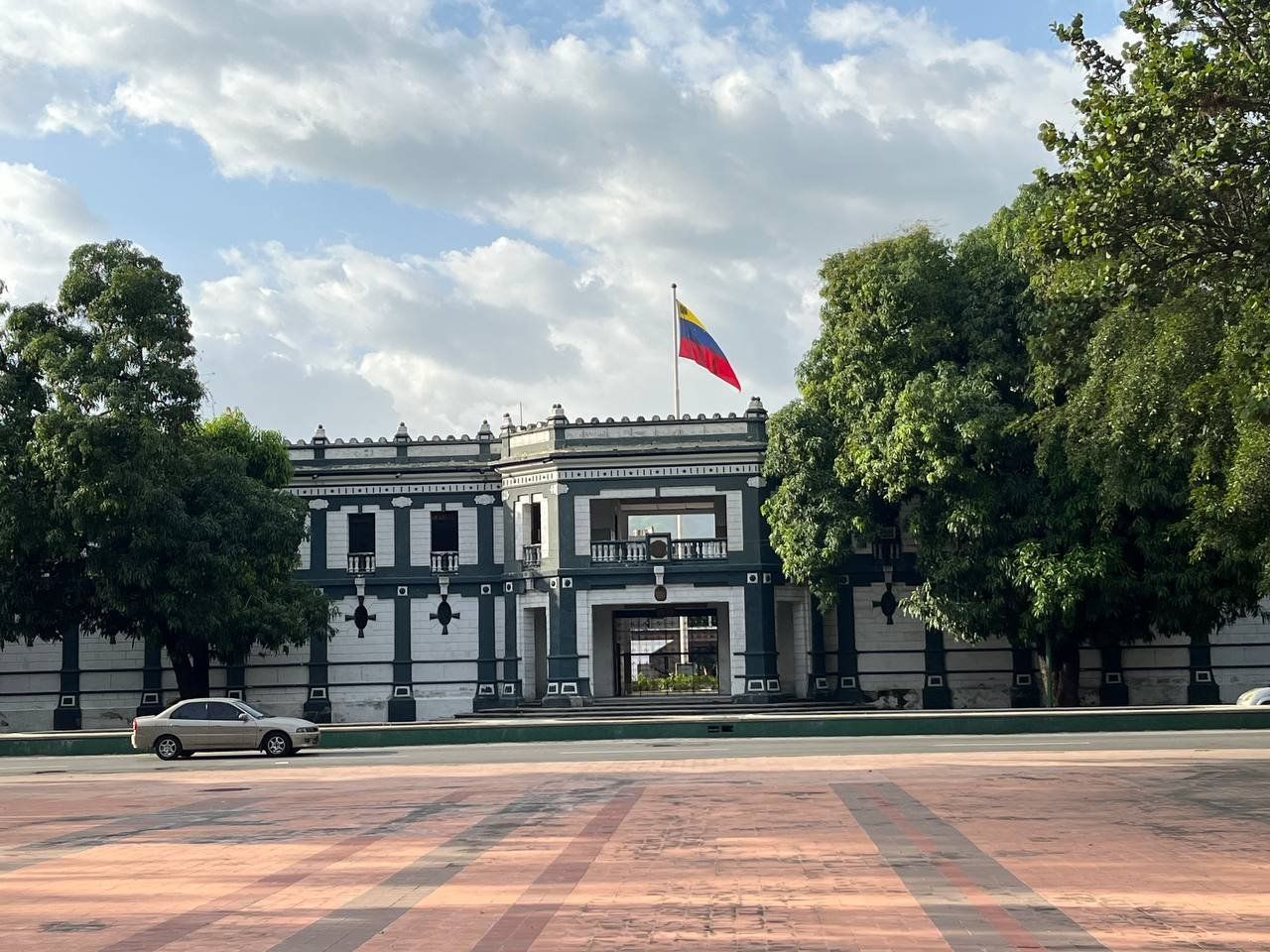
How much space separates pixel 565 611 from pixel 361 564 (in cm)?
753

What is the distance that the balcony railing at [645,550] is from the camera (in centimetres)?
4234

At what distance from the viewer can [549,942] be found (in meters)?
9.31

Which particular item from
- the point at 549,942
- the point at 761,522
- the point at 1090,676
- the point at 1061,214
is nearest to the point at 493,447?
the point at 761,522

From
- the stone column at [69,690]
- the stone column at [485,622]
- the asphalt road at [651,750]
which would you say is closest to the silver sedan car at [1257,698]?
the asphalt road at [651,750]

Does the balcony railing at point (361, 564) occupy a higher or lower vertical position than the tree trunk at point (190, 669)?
higher

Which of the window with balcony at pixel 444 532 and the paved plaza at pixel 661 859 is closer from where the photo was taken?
the paved plaza at pixel 661 859

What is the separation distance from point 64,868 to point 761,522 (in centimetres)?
3025

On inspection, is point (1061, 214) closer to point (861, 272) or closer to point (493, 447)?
point (861, 272)

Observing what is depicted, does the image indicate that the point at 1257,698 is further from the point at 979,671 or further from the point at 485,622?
the point at 485,622

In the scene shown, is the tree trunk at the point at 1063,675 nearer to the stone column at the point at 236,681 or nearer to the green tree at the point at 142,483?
the green tree at the point at 142,483

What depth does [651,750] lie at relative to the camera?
2877 cm

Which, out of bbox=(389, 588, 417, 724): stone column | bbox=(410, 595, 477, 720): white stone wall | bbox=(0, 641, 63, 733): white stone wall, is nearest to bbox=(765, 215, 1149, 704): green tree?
bbox=(410, 595, 477, 720): white stone wall

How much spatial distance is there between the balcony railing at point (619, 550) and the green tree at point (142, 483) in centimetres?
869

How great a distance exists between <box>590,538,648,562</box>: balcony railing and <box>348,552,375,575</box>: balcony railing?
25.4ft
